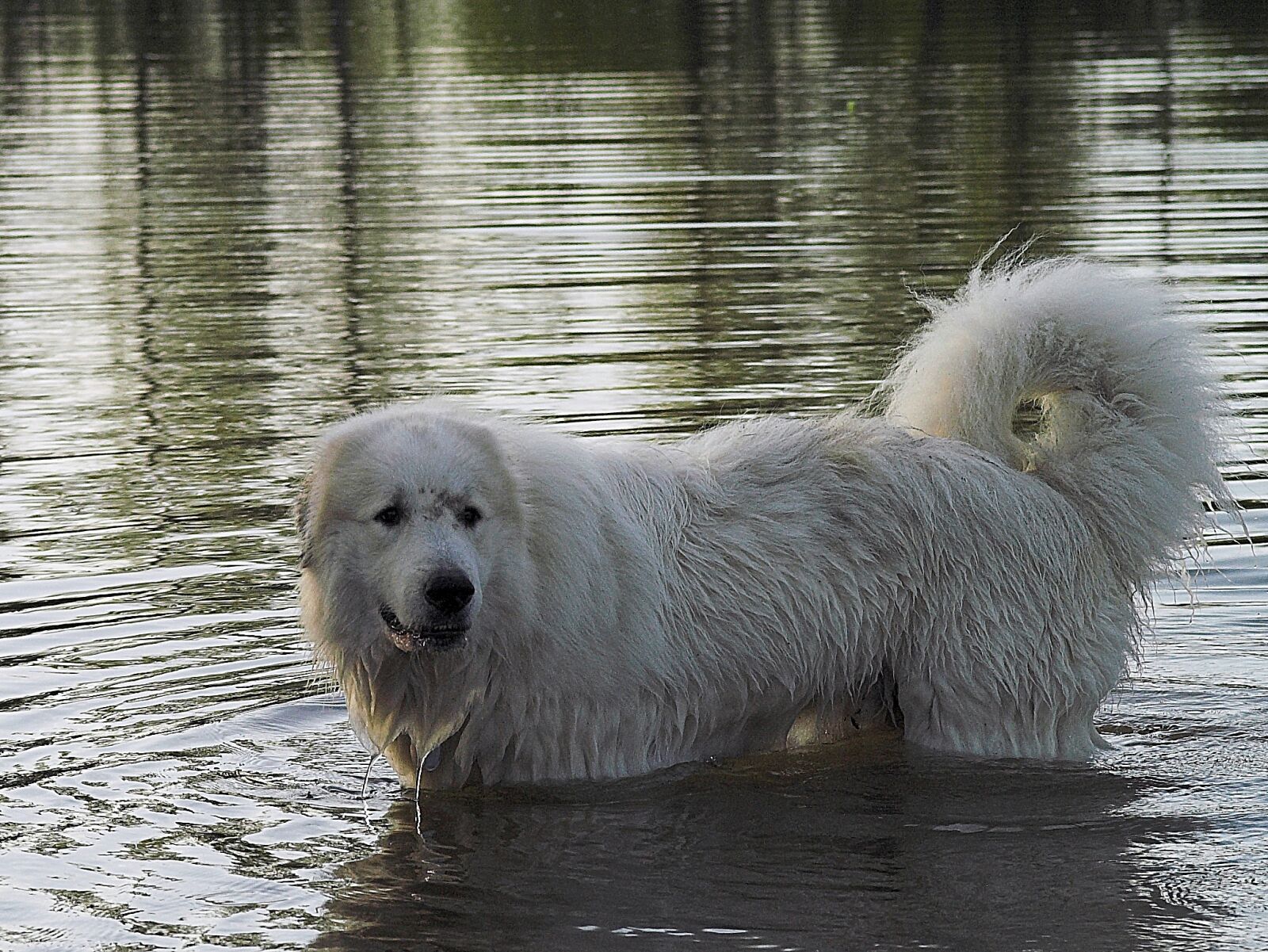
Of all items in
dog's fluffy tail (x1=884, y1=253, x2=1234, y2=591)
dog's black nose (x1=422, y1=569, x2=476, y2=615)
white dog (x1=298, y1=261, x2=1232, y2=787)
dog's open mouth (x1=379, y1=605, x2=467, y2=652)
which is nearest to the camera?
dog's black nose (x1=422, y1=569, x2=476, y2=615)

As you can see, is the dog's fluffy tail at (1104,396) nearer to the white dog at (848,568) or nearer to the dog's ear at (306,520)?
the white dog at (848,568)

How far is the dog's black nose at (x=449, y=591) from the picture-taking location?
19.2 ft

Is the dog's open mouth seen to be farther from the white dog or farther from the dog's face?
the white dog

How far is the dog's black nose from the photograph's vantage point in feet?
19.2

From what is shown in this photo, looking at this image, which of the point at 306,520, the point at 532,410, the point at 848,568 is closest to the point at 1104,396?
the point at 848,568

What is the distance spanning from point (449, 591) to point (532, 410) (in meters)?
6.19

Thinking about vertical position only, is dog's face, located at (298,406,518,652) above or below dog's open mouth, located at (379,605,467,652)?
above

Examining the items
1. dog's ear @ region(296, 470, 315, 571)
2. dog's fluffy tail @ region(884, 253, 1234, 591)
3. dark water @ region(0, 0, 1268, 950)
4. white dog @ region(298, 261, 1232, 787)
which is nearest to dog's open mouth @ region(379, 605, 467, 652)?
white dog @ region(298, 261, 1232, 787)

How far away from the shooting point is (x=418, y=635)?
6039 millimetres

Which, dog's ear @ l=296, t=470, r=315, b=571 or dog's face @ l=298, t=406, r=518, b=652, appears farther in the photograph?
dog's ear @ l=296, t=470, r=315, b=571

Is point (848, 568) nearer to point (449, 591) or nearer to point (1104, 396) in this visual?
point (1104, 396)

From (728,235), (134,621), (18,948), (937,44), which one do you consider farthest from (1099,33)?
(18,948)

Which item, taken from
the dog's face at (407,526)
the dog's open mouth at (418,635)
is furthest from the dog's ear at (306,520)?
the dog's open mouth at (418,635)

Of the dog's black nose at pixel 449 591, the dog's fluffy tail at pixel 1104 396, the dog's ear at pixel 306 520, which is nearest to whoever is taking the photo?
the dog's black nose at pixel 449 591
